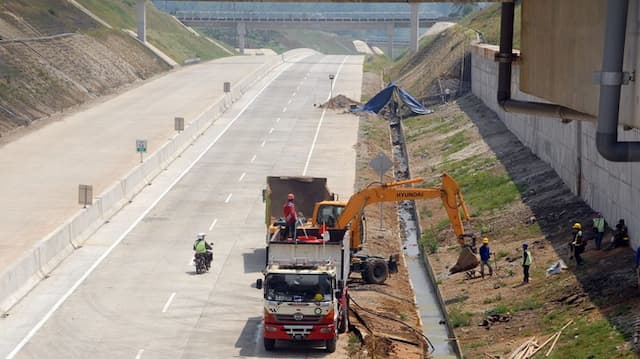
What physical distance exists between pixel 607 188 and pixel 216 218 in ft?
51.9

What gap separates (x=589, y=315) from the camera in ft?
94.9

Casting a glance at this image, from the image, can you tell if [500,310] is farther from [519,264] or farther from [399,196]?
[519,264]

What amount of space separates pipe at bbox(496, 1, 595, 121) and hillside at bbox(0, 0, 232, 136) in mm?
49716

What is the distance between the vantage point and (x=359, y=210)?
118 ft

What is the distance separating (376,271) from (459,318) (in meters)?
4.68

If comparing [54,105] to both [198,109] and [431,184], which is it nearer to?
[198,109]

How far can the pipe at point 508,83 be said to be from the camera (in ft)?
69.8

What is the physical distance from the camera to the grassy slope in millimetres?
134125

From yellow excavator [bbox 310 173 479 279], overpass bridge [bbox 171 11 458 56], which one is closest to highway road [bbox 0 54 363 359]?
yellow excavator [bbox 310 173 479 279]

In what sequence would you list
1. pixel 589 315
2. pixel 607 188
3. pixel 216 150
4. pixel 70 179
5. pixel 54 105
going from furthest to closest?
pixel 54 105 < pixel 216 150 < pixel 70 179 < pixel 607 188 < pixel 589 315

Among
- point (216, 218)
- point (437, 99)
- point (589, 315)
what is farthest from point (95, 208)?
point (437, 99)

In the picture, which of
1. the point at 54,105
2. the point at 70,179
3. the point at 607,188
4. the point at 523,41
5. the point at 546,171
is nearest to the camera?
the point at 523,41

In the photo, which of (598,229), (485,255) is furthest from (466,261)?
(598,229)

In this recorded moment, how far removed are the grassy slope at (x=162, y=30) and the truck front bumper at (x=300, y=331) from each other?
10401cm
